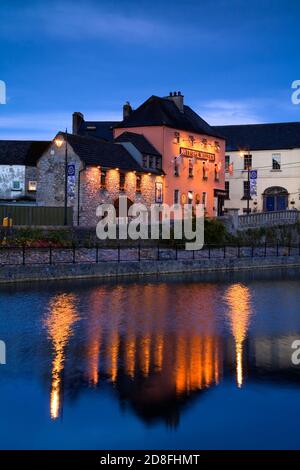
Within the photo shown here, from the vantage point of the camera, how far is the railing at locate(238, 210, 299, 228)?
54375 millimetres

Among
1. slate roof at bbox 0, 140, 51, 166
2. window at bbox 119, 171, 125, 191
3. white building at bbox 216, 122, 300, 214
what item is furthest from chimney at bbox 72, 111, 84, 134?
window at bbox 119, 171, 125, 191

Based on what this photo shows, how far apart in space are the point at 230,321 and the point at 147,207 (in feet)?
118

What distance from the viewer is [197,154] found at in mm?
63594

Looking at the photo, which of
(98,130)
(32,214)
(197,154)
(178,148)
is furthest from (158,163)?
(32,214)

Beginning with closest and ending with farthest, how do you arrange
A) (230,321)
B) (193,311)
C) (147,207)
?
1. (230,321)
2. (193,311)
3. (147,207)

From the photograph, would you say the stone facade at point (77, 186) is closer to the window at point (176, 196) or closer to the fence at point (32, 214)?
the fence at point (32, 214)

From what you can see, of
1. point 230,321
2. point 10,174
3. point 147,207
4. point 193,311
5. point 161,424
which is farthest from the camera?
point 10,174

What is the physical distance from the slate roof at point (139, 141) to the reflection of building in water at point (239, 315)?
26095 mm

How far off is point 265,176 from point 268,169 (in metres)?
0.84

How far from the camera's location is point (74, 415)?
10875 mm

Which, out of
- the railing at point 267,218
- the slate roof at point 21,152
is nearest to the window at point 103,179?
the railing at point 267,218
